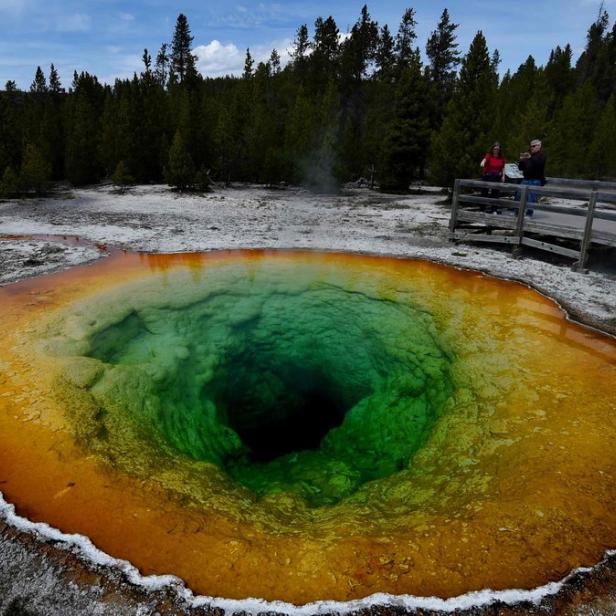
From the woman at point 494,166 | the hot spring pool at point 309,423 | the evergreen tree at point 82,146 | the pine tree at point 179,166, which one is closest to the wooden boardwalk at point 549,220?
the woman at point 494,166

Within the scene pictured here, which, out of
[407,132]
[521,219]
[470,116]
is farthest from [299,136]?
[521,219]

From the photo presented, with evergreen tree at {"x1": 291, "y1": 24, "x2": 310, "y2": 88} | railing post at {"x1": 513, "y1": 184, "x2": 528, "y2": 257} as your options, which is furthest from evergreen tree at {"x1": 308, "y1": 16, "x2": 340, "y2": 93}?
railing post at {"x1": 513, "y1": 184, "x2": 528, "y2": 257}

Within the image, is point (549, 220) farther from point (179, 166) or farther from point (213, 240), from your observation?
point (179, 166)

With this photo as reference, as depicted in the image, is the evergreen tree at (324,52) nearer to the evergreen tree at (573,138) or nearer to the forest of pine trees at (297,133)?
the forest of pine trees at (297,133)

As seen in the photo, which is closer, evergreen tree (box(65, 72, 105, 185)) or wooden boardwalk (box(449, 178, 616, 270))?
wooden boardwalk (box(449, 178, 616, 270))

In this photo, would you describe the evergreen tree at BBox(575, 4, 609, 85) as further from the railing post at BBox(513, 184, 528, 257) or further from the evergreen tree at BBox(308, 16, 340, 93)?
the railing post at BBox(513, 184, 528, 257)

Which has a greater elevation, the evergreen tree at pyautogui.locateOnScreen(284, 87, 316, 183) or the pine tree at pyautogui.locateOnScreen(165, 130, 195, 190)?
the evergreen tree at pyautogui.locateOnScreen(284, 87, 316, 183)
